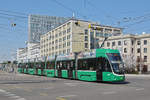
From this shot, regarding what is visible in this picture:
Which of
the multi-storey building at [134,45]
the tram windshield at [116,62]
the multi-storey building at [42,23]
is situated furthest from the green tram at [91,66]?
the multi-storey building at [42,23]

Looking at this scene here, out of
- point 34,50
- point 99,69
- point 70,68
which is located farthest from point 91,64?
point 34,50

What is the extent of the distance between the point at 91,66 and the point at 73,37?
61146 millimetres

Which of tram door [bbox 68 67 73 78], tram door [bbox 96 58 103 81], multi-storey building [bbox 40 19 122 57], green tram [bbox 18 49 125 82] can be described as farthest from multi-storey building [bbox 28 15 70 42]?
tram door [bbox 96 58 103 81]

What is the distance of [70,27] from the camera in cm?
8238

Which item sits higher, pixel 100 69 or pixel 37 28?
pixel 37 28

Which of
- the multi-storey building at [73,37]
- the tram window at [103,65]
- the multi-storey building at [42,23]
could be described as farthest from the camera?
the multi-storey building at [42,23]

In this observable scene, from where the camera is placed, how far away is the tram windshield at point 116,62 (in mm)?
19323

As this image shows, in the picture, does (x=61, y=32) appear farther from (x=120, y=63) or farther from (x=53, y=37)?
(x=120, y=63)

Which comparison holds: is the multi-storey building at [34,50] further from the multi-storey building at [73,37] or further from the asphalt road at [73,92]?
the asphalt road at [73,92]

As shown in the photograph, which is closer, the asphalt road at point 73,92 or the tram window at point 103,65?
the asphalt road at point 73,92

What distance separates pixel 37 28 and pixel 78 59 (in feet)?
279

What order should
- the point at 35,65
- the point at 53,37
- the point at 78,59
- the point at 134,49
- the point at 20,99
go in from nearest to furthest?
1. the point at 20,99
2. the point at 78,59
3. the point at 35,65
4. the point at 134,49
5. the point at 53,37

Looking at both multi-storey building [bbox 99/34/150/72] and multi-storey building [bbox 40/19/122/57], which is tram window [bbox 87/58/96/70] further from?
multi-storey building [bbox 40/19/122/57]

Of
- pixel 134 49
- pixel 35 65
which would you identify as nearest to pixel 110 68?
pixel 35 65
